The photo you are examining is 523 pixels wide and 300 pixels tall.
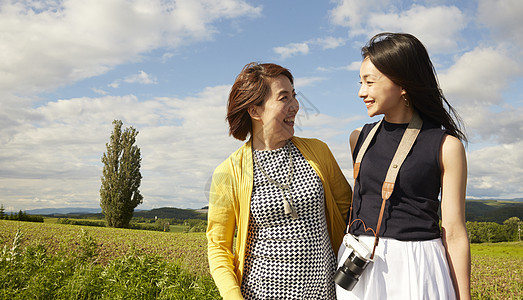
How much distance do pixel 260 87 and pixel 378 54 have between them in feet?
2.61

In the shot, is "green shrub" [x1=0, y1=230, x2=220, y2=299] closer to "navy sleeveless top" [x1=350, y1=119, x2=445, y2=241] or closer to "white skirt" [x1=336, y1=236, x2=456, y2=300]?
"white skirt" [x1=336, y1=236, x2=456, y2=300]

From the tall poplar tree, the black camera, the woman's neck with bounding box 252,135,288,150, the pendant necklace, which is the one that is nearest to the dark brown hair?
the woman's neck with bounding box 252,135,288,150

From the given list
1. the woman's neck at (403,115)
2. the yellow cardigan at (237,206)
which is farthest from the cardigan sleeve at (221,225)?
the woman's neck at (403,115)

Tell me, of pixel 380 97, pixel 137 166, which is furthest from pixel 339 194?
pixel 137 166

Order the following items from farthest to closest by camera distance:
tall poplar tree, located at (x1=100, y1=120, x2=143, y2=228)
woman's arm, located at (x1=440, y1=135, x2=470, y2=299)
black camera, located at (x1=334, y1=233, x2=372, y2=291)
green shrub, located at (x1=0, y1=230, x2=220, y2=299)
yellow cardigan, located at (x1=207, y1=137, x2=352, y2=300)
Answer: tall poplar tree, located at (x1=100, y1=120, x2=143, y2=228)
green shrub, located at (x1=0, y1=230, x2=220, y2=299)
yellow cardigan, located at (x1=207, y1=137, x2=352, y2=300)
black camera, located at (x1=334, y1=233, x2=372, y2=291)
woman's arm, located at (x1=440, y1=135, x2=470, y2=299)

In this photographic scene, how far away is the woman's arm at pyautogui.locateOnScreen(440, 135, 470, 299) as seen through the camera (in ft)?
6.47

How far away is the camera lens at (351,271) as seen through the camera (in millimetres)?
2092

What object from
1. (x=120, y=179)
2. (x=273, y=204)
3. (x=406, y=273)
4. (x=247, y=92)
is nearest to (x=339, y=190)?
(x=273, y=204)

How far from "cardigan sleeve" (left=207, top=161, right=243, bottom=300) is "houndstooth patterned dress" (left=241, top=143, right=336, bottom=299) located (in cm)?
13

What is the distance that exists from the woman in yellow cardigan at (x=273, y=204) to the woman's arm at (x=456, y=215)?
2.48ft

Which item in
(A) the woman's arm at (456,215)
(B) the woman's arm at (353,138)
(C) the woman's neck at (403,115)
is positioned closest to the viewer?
(A) the woman's arm at (456,215)

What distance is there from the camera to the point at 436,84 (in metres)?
2.27

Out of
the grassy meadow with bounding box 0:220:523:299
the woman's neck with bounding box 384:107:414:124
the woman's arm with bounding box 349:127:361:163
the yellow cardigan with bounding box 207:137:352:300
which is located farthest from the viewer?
the grassy meadow with bounding box 0:220:523:299

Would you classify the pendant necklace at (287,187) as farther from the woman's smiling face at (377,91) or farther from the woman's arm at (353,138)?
the woman's smiling face at (377,91)
